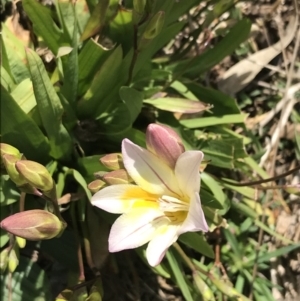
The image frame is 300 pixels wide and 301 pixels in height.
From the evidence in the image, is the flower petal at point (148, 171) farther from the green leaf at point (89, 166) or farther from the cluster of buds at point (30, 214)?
the green leaf at point (89, 166)

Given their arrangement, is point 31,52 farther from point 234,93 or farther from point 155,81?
point 234,93

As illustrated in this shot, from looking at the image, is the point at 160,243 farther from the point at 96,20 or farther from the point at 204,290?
the point at 96,20

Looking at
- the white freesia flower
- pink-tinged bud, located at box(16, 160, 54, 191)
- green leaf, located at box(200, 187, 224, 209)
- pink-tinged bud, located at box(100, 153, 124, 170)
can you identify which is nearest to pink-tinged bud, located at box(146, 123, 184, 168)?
the white freesia flower

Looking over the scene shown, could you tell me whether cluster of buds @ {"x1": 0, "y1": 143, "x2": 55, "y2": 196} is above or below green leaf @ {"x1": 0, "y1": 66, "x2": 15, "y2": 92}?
below

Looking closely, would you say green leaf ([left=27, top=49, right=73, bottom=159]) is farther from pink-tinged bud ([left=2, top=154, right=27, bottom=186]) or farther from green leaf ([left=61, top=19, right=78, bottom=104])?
pink-tinged bud ([left=2, top=154, right=27, bottom=186])

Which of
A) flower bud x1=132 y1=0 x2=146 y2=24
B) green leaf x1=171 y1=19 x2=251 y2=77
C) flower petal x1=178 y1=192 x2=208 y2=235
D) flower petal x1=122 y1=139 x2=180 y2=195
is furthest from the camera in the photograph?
green leaf x1=171 y1=19 x2=251 y2=77

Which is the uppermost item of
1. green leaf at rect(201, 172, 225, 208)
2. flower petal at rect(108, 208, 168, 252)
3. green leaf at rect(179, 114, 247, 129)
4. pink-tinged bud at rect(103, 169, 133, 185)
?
pink-tinged bud at rect(103, 169, 133, 185)

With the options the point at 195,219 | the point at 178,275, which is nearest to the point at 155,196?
the point at 195,219
